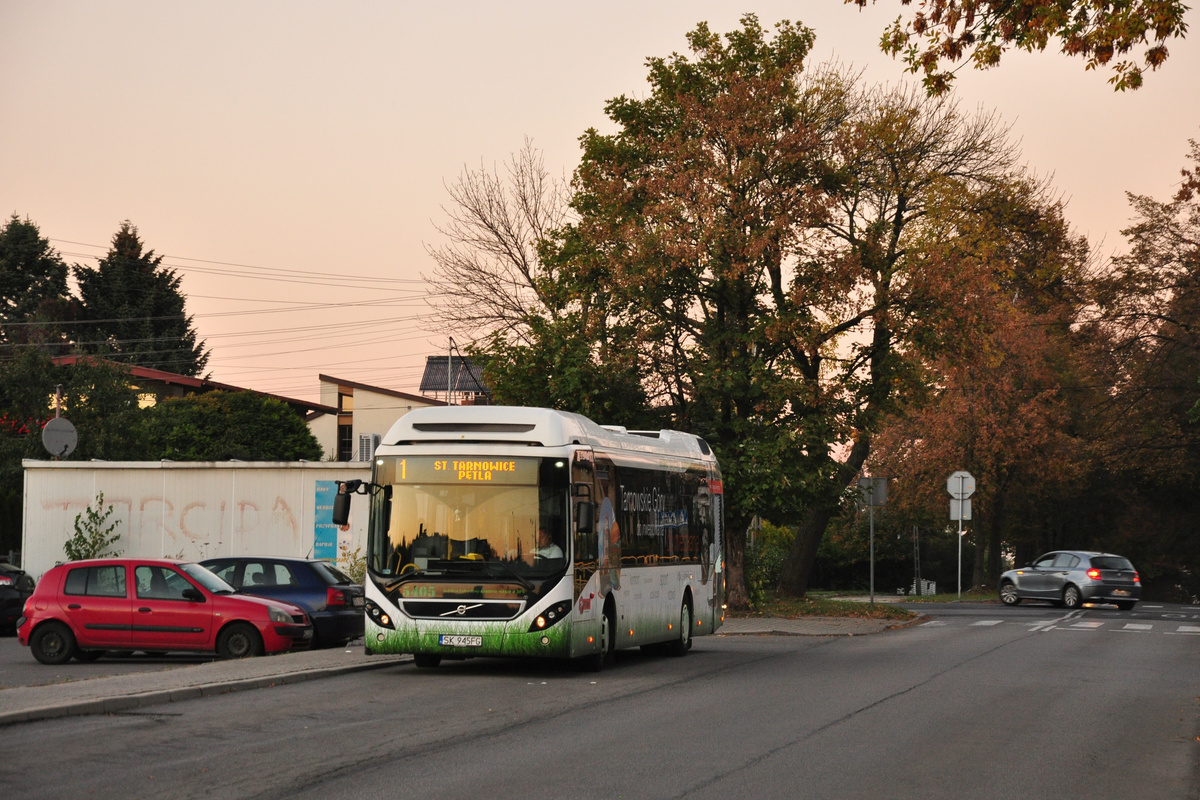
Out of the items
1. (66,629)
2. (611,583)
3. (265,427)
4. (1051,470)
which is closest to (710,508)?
(611,583)

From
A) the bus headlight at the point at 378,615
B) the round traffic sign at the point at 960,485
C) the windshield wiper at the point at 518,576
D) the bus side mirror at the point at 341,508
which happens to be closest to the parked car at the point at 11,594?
the bus headlight at the point at 378,615

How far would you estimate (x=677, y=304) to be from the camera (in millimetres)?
29094

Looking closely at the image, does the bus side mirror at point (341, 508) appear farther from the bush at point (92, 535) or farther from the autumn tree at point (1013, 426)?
the autumn tree at point (1013, 426)

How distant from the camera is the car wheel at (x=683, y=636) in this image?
19.5 metres

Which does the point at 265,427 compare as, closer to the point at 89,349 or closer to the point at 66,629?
the point at 89,349

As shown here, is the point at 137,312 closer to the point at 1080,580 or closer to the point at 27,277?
the point at 27,277

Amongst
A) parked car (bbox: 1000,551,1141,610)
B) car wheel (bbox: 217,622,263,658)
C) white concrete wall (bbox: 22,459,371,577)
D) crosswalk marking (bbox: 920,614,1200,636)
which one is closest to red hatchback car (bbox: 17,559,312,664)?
car wheel (bbox: 217,622,263,658)

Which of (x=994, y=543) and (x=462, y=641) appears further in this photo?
(x=994, y=543)

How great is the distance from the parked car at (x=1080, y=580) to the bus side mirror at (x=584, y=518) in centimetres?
2466

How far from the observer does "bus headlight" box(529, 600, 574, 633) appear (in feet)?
49.6

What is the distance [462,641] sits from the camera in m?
15.1

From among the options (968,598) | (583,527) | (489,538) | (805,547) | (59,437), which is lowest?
(968,598)

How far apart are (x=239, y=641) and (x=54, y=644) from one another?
244 cm

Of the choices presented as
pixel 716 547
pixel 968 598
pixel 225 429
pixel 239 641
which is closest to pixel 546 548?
pixel 239 641
